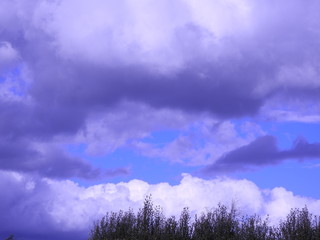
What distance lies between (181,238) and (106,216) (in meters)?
12.6

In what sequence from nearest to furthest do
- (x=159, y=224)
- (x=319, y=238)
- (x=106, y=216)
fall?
(x=319, y=238) < (x=159, y=224) < (x=106, y=216)

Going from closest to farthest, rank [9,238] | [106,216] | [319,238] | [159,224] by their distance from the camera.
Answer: [9,238] < [319,238] < [159,224] < [106,216]

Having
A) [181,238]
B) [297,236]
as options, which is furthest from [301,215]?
[181,238]

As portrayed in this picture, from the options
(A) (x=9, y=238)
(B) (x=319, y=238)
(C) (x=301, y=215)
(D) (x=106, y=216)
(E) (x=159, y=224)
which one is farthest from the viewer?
(D) (x=106, y=216)

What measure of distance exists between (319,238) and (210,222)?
40.3 feet

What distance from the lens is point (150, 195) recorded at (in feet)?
214

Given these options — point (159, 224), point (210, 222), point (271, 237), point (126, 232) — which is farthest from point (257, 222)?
point (126, 232)

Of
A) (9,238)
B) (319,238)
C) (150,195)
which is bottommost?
(9,238)

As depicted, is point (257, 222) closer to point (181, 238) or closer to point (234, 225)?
point (234, 225)

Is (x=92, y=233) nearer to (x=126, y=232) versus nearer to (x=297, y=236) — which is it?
(x=126, y=232)

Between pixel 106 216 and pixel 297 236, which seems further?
pixel 106 216

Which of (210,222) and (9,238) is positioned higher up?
(210,222)

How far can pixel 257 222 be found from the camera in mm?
56125

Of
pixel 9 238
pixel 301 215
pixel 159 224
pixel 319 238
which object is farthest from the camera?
pixel 159 224
